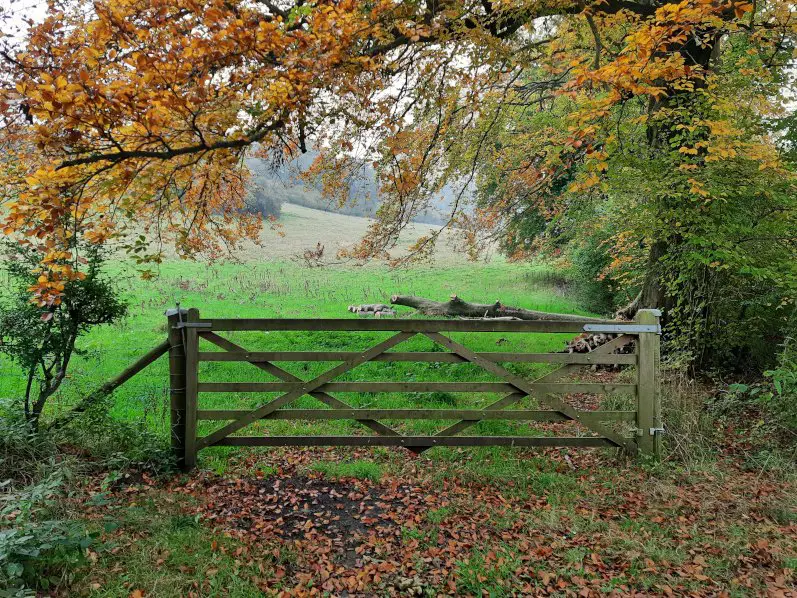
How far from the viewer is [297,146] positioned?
23.4 ft

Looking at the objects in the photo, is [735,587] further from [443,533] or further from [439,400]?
[439,400]

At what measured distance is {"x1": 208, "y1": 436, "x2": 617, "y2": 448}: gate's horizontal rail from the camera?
5301 mm

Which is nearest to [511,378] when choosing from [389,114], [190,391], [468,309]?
[190,391]

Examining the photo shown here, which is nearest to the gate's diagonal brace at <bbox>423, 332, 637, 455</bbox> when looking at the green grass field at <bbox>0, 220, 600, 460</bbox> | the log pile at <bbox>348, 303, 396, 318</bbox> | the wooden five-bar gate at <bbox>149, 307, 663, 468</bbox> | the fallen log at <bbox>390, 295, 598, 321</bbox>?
the wooden five-bar gate at <bbox>149, 307, 663, 468</bbox>

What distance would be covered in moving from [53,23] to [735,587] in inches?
A: 332

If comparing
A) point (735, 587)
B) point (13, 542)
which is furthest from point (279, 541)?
point (735, 587)

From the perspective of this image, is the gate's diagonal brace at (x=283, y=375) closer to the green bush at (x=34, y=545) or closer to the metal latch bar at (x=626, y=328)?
the green bush at (x=34, y=545)

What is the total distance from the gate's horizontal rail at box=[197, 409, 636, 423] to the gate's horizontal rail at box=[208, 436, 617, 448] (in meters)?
0.22

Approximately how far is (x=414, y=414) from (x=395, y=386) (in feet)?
1.19

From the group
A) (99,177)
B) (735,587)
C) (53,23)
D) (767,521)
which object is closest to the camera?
(735,587)

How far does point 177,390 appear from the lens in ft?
17.1

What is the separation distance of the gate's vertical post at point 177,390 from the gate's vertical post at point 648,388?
4.87 m

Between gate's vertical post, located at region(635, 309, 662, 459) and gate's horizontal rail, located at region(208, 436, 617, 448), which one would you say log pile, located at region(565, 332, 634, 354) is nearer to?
gate's vertical post, located at region(635, 309, 662, 459)

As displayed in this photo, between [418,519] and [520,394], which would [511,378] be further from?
[418,519]
